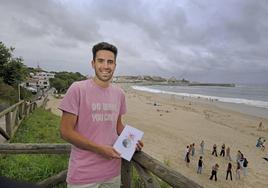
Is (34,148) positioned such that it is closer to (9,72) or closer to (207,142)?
(207,142)

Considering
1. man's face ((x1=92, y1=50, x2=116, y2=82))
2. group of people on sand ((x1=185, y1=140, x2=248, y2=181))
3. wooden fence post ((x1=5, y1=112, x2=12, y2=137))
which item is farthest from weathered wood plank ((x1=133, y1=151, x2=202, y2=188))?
group of people on sand ((x1=185, y1=140, x2=248, y2=181))

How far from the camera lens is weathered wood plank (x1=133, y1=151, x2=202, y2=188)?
2.30m

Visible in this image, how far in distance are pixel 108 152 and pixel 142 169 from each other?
25.5 inches

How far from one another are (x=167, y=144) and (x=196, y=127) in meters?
8.61

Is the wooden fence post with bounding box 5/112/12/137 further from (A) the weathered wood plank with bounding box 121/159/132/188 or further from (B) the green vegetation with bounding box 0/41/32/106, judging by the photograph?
(B) the green vegetation with bounding box 0/41/32/106

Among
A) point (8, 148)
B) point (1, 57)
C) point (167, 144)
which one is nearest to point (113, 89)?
point (8, 148)

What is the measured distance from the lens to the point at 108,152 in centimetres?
227

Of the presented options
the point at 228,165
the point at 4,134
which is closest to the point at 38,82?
the point at 228,165

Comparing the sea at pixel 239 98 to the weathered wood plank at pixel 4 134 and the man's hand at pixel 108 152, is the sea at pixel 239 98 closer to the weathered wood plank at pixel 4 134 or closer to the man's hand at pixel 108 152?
the weathered wood plank at pixel 4 134

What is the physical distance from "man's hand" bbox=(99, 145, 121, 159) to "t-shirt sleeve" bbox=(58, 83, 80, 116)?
328mm

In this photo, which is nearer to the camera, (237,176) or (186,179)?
(186,179)

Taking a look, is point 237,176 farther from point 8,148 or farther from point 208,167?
point 8,148

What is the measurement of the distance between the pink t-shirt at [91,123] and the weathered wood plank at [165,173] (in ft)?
1.25

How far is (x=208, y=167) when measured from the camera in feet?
49.8
